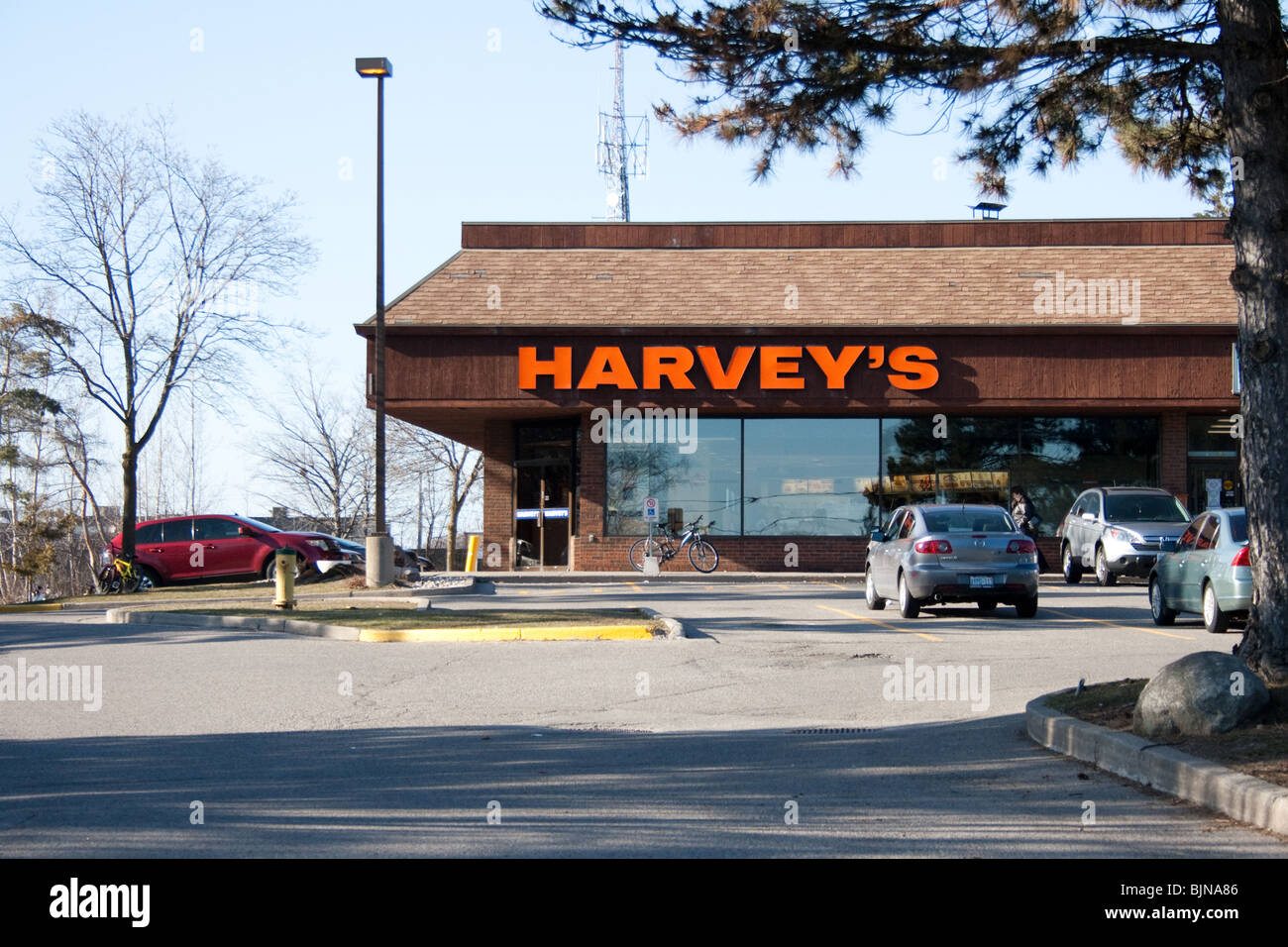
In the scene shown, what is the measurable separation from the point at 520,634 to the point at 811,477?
16.4 m

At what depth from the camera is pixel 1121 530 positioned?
2448 cm

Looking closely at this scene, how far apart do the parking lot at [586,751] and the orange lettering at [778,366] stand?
1450 cm

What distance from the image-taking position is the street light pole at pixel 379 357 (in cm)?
2383

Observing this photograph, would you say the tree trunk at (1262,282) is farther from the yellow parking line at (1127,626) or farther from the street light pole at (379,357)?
the street light pole at (379,357)

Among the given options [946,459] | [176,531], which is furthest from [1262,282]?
[176,531]

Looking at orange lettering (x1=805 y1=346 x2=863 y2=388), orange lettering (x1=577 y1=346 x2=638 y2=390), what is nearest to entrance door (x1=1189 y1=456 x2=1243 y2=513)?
orange lettering (x1=805 y1=346 x2=863 y2=388)

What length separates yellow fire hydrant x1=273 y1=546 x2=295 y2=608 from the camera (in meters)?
18.7

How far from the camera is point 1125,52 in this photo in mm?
9867

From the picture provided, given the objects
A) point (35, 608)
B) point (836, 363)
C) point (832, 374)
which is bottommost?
point (35, 608)

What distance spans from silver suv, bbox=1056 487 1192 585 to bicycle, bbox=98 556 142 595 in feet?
63.0

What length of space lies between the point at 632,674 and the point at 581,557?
18.3m

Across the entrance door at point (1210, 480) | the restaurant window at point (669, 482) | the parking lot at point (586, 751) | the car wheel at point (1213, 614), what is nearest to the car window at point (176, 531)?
the restaurant window at point (669, 482)

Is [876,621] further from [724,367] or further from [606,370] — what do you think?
[606,370]

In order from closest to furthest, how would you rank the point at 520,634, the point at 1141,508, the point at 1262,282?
1. the point at 1262,282
2. the point at 520,634
3. the point at 1141,508
